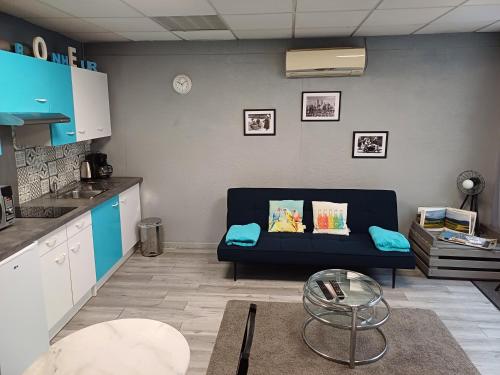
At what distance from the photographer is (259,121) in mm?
4258

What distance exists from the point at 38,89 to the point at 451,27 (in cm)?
370

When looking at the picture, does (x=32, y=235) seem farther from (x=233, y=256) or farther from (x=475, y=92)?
(x=475, y=92)

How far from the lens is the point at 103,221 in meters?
3.56

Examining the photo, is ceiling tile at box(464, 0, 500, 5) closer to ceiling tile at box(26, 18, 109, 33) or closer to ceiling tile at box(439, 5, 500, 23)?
ceiling tile at box(439, 5, 500, 23)

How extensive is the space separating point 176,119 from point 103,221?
1463 mm

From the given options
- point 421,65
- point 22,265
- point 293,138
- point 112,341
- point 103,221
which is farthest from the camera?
point 293,138

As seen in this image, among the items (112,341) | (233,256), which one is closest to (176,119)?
(233,256)

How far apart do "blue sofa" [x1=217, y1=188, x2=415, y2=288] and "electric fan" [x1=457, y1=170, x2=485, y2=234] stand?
75 centimetres

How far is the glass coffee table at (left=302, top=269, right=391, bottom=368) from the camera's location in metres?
2.48

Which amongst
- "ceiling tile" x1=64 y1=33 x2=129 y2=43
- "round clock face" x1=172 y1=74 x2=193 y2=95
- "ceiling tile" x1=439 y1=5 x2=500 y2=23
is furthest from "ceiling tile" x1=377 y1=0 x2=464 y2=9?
"ceiling tile" x1=64 y1=33 x2=129 y2=43

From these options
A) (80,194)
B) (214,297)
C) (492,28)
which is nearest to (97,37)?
(80,194)

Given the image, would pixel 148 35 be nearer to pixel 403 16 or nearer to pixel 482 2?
pixel 403 16

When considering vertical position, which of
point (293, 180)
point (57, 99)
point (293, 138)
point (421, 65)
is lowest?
point (293, 180)

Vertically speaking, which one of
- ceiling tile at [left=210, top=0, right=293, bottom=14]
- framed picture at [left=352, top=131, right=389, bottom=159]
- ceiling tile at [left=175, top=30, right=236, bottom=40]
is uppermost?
ceiling tile at [left=175, top=30, right=236, bottom=40]
